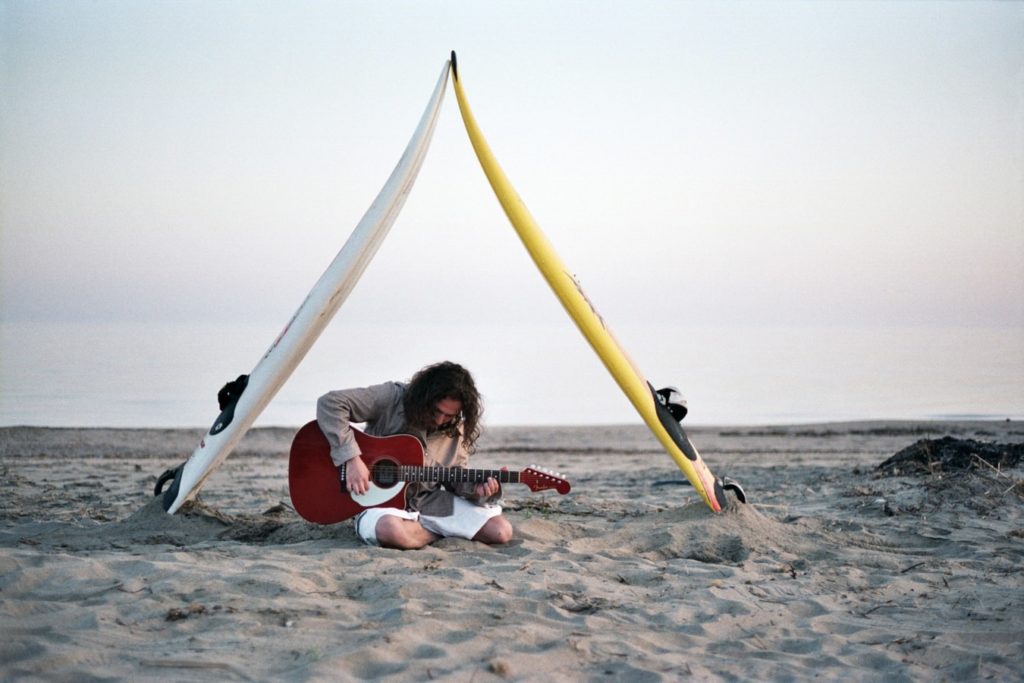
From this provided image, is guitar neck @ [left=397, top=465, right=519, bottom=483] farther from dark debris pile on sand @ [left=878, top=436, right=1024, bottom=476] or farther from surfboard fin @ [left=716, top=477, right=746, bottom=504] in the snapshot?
dark debris pile on sand @ [left=878, top=436, right=1024, bottom=476]

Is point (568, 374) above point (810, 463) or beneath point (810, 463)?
above

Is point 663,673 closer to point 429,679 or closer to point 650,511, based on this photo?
point 429,679

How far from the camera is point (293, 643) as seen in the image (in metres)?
3.16

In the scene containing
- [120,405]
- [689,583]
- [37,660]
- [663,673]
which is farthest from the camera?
[120,405]

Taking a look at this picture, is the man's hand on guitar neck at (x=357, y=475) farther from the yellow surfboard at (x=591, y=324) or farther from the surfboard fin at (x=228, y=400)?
the yellow surfboard at (x=591, y=324)

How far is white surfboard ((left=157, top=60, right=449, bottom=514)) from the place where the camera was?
4898 mm

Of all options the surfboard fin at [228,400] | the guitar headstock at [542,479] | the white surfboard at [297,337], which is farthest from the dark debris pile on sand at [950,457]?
the surfboard fin at [228,400]

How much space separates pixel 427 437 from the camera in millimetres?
4926

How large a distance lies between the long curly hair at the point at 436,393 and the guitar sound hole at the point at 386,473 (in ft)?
0.75

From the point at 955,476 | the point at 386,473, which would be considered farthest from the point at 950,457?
the point at 386,473

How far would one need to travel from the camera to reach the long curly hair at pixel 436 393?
4719mm

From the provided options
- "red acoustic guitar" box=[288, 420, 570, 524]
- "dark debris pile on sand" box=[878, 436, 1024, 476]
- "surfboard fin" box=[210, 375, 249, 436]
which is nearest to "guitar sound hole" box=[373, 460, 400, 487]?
"red acoustic guitar" box=[288, 420, 570, 524]

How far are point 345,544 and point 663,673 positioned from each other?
2.01 m

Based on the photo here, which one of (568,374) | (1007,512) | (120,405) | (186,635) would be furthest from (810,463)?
(568,374)
